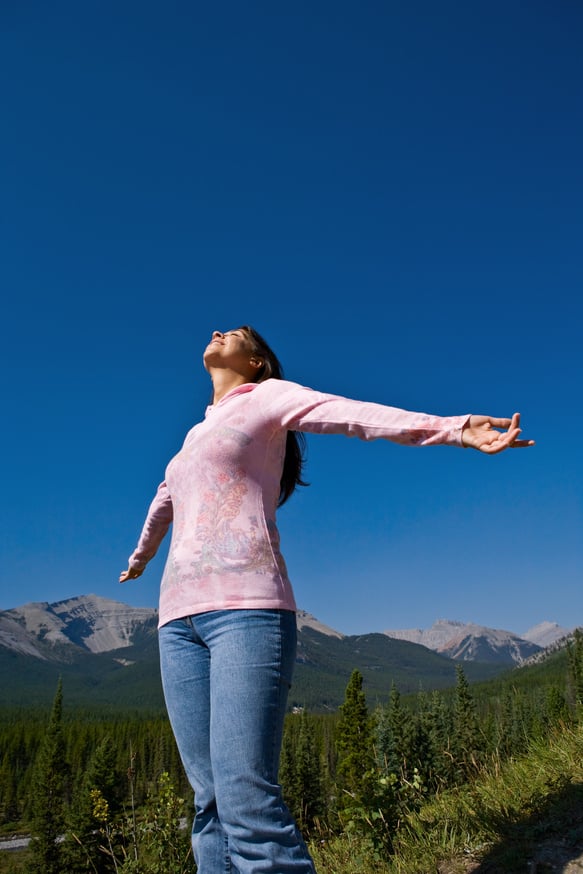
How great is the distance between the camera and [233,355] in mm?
3418

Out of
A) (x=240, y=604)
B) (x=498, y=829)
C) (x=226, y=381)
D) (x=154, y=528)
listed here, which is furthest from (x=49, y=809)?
(x=240, y=604)

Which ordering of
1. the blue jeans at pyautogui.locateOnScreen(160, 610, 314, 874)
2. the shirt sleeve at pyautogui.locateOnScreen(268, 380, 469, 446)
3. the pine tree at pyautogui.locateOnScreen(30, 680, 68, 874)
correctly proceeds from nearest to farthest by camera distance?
the blue jeans at pyautogui.locateOnScreen(160, 610, 314, 874) < the shirt sleeve at pyautogui.locateOnScreen(268, 380, 469, 446) < the pine tree at pyautogui.locateOnScreen(30, 680, 68, 874)

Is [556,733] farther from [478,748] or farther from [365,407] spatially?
[365,407]

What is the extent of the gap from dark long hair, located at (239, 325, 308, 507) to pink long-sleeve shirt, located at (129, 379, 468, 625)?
1.20ft

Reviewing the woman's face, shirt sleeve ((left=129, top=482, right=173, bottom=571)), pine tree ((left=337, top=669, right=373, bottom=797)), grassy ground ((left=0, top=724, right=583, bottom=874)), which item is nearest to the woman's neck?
the woman's face

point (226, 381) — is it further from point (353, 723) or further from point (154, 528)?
point (353, 723)

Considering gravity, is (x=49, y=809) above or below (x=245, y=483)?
below

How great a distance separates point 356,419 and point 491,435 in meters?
0.56

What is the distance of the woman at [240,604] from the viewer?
233cm

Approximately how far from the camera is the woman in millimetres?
2326

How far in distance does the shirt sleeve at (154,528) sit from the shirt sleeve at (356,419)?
1.09 m

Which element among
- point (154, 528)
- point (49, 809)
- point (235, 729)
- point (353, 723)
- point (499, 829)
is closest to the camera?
point (235, 729)

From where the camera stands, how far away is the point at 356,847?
16.4 ft

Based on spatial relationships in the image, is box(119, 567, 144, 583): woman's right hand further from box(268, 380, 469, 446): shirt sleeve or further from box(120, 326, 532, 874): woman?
box(268, 380, 469, 446): shirt sleeve
